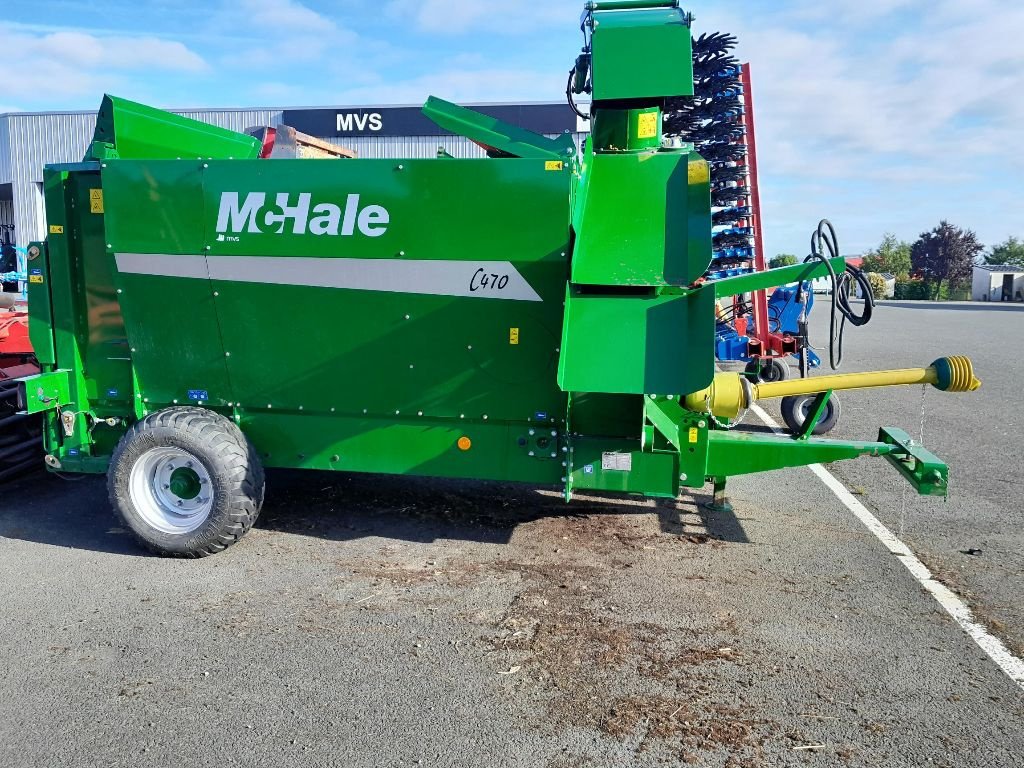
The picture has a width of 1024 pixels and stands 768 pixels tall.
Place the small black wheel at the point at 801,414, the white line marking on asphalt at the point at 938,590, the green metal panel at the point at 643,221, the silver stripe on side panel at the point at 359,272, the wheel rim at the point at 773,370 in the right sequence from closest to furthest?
1. the white line marking on asphalt at the point at 938,590
2. the green metal panel at the point at 643,221
3. the silver stripe on side panel at the point at 359,272
4. the small black wheel at the point at 801,414
5. the wheel rim at the point at 773,370

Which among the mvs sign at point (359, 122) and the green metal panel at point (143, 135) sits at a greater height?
the mvs sign at point (359, 122)

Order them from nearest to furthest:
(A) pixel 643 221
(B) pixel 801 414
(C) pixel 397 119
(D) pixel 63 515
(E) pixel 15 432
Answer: (A) pixel 643 221
(D) pixel 63 515
(E) pixel 15 432
(B) pixel 801 414
(C) pixel 397 119

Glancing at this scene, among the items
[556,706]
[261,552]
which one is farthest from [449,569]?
[556,706]

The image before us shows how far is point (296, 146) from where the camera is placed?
18.0 feet

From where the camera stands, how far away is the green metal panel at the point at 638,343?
12.5 ft

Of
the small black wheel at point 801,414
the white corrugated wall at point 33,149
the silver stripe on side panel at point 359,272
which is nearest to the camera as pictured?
the silver stripe on side panel at point 359,272

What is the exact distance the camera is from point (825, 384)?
4.89 meters

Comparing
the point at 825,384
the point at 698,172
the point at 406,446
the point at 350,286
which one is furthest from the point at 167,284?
the point at 825,384

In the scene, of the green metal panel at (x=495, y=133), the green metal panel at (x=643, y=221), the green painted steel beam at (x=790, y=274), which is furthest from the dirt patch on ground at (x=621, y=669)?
the green metal panel at (x=495, y=133)

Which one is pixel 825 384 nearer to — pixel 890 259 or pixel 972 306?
pixel 972 306

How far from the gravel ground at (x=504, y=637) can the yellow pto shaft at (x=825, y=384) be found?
35.5 inches

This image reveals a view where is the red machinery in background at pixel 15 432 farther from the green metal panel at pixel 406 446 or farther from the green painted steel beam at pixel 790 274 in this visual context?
the green painted steel beam at pixel 790 274

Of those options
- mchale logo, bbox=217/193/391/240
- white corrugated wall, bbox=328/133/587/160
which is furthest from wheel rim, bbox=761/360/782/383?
white corrugated wall, bbox=328/133/587/160

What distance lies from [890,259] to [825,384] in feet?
249
